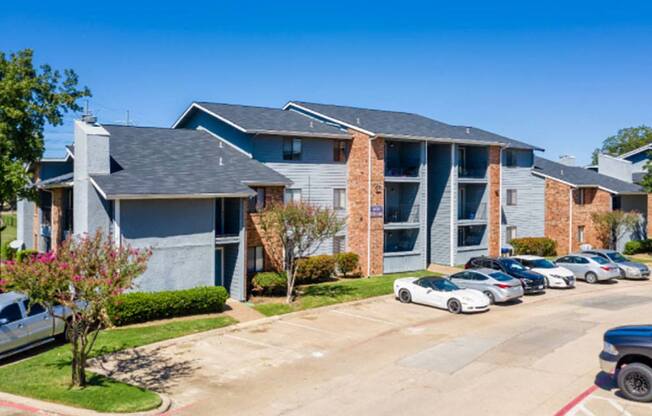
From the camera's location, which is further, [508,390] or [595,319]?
[595,319]

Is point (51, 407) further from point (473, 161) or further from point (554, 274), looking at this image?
point (473, 161)

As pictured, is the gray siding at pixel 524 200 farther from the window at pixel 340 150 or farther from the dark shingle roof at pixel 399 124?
the window at pixel 340 150

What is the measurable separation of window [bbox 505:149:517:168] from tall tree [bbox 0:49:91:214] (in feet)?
94.0

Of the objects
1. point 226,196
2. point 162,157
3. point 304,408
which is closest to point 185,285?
point 226,196

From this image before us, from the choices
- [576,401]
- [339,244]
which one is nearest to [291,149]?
[339,244]

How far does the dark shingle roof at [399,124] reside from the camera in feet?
115

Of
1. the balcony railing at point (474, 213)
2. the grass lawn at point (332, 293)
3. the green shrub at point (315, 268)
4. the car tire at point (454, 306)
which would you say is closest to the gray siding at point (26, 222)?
the green shrub at point (315, 268)

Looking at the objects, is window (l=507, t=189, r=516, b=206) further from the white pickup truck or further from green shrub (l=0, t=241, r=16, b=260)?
green shrub (l=0, t=241, r=16, b=260)

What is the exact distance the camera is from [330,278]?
32281 millimetres

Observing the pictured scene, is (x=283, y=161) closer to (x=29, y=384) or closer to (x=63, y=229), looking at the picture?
(x=63, y=229)

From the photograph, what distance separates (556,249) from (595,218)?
12.1 ft

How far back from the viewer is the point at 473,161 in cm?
4025

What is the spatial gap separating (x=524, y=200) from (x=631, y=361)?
103ft

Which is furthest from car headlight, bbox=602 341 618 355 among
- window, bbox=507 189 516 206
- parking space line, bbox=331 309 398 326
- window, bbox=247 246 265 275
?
window, bbox=507 189 516 206
